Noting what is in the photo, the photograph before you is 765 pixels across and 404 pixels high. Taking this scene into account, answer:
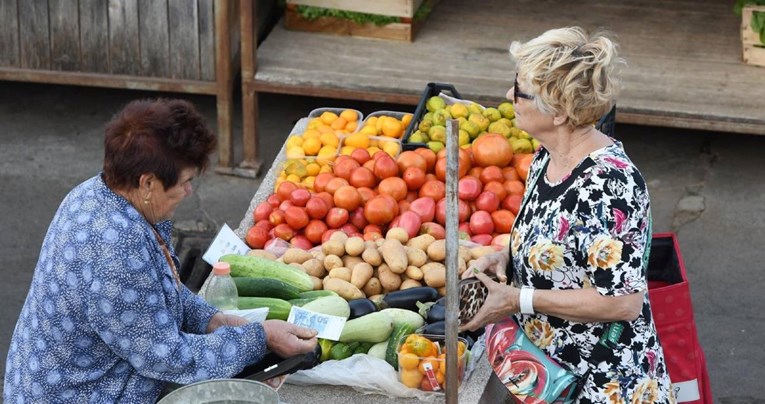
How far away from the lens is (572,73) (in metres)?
2.83

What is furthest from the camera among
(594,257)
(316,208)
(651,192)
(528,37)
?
(528,37)

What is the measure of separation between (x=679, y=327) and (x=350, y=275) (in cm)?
130

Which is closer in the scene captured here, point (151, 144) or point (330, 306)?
point (151, 144)

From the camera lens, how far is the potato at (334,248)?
4145mm

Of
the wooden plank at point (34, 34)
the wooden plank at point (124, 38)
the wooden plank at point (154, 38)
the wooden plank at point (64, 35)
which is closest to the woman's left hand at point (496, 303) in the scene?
the wooden plank at point (154, 38)

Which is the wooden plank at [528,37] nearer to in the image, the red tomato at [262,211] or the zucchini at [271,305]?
the red tomato at [262,211]

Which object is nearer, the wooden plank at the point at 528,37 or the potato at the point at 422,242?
the potato at the point at 422,242

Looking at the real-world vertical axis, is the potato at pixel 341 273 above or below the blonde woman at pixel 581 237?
below

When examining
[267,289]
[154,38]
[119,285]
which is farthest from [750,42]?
[119,285]

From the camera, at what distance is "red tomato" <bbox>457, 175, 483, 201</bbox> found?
15.2 ft

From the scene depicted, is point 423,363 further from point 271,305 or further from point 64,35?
point 64,35

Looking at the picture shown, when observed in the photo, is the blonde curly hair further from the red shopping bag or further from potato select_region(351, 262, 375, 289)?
potato select_region(351, 262, 375, 289)

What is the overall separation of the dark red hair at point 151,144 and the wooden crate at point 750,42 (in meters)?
5.04

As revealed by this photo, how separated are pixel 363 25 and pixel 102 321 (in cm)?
480
